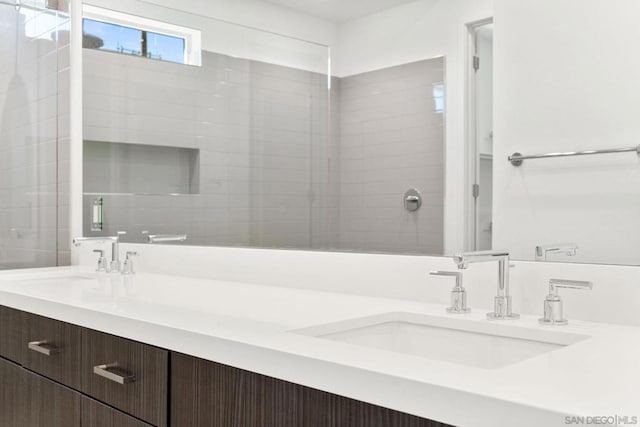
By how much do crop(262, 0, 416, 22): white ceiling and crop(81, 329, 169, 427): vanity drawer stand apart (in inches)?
36.2

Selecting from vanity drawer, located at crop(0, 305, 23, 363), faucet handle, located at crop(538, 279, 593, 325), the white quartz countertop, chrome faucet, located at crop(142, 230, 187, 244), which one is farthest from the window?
faucet handle, located at crop(538, 279, 593, 325)

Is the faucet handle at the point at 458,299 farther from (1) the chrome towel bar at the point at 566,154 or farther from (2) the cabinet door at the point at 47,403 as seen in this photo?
(2) the cabinet door at the point at 47,403

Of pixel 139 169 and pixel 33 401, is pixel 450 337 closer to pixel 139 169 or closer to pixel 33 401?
pixel 33 401

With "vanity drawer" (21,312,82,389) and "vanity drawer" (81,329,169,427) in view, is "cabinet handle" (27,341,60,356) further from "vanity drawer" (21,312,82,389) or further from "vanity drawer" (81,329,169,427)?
"vanity drawer" (81,329,169,427)

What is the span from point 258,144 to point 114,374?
0.82 m

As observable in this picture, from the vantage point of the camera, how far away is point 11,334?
1737 millimetres

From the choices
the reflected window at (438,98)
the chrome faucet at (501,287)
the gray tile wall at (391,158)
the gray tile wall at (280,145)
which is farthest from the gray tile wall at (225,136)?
the chrome faucet at (501,287)

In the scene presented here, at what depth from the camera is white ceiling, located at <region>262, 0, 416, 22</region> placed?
4.93 feet

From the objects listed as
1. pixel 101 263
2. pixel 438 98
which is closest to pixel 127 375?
pixel 438 98

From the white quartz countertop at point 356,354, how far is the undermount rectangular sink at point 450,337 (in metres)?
0.02

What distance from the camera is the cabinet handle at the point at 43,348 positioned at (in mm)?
1493

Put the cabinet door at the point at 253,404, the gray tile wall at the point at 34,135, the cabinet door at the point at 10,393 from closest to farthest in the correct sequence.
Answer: the cabinet door at the point at 253,404, the cabinet door at the point at 10,393, the gray tile wall at the point at 34,135

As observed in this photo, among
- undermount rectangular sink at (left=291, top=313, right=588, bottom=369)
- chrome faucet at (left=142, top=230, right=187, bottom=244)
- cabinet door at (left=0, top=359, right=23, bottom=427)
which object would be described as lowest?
cabinet door at (left=0, top=359, right=23, bottom=427)

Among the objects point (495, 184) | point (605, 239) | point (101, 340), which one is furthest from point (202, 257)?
point (605, 239)
